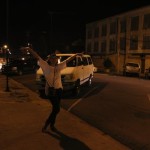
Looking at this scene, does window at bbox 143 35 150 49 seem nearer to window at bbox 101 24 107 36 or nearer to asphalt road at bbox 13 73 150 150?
window at bbox 101 24 107 36

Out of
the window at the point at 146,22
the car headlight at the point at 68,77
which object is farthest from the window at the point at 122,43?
the car headlight at the point at 68,77

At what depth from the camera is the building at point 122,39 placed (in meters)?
51.5

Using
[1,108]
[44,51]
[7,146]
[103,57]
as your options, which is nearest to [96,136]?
[7,146]

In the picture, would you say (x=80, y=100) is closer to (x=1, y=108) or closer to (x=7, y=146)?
(x=1, y=108)

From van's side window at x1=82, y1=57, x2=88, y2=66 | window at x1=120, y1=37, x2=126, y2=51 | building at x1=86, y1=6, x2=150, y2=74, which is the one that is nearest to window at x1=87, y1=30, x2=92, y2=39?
building at x1=86, y1=6, x2=150, y2=74

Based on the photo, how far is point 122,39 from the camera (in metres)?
57.4

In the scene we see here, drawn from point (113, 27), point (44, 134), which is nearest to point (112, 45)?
point (113, 27)

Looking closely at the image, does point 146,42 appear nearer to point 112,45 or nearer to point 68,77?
point 112,45

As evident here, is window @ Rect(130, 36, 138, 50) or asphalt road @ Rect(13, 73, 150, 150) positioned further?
window @ Rect(130, 36, 138, 50)

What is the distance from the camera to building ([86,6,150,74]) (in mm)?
51531

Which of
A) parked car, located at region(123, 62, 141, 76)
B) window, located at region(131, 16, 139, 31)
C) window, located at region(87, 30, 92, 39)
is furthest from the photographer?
window, located at region(87, 30, 92, 39)

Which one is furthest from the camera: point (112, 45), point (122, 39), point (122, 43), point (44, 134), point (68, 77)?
point (112, 45)

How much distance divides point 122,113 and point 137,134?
3045mm

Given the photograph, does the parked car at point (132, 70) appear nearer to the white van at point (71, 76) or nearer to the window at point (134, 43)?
the window at point (134, 43)
